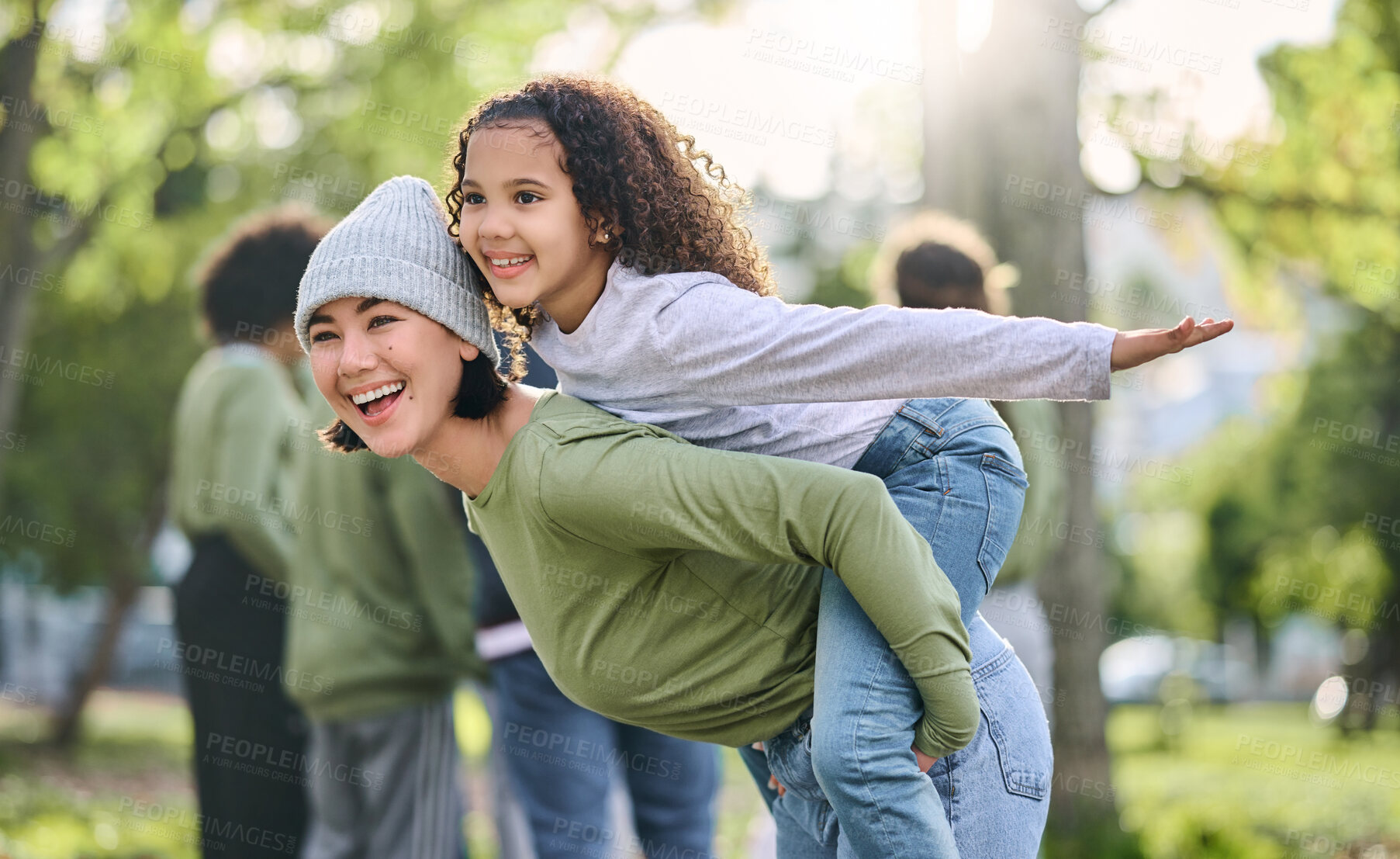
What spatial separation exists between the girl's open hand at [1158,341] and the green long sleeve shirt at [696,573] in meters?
0.40

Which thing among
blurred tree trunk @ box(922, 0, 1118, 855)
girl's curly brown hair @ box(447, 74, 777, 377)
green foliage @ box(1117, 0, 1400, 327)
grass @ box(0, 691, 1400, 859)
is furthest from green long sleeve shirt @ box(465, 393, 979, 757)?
green foliage @ box(1117, 0, 1400, 327)

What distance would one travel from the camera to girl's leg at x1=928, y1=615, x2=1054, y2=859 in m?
1.98

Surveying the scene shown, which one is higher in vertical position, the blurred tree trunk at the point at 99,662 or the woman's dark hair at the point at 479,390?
the woman's dark hair at the point at 479,390

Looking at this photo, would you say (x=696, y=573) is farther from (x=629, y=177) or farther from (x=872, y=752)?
(x=629, y=177)

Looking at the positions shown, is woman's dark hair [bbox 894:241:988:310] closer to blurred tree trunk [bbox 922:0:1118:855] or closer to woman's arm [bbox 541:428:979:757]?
woman's arm [bbox 541:428:979:757]

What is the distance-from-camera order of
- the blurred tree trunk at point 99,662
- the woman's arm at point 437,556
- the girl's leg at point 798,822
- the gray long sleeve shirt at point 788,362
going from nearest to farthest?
1. the gray long sleeve shirt at point 788,362
2. the girl's leg at point 798,822
3. the woman's arm at point 437,556
4. the blurred tree trunk at point 99,662

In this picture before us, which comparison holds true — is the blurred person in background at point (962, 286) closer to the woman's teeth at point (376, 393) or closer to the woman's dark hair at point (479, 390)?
the woman's dark hair at point (479, 390)

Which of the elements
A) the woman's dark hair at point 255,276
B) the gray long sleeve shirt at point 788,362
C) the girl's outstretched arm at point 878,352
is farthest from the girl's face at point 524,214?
the woman's dark hair at point 255,276

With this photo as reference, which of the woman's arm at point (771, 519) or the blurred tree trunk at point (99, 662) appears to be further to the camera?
the blurred tree trunk at point (99, 662)

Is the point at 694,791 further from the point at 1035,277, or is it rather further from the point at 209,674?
the point at 1035,277

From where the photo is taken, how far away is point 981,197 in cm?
603

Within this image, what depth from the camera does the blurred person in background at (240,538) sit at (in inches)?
175

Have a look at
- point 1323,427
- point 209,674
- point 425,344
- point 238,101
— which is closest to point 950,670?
point 425,344

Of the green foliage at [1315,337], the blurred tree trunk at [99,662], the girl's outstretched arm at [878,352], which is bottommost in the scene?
the blurred tree trunk at [99,662]
